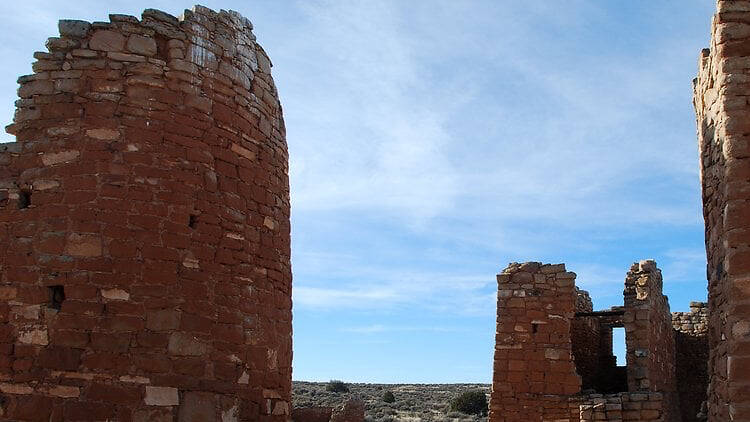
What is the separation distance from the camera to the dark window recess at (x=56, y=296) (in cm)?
673

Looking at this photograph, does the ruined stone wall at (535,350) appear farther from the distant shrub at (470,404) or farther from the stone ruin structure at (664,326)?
the distant shrub at (470,404)

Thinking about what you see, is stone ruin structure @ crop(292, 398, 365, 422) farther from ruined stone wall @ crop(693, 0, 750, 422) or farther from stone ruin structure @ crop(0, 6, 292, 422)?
ruined stone wall @ crop(693, 0, 750, 422)

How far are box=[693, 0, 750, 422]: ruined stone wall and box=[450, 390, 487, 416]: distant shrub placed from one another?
29091 mm

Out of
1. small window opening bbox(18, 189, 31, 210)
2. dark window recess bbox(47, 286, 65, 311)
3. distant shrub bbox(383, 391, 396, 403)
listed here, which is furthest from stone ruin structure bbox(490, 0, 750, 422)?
distant shrub bbox(383, 391, 396, 403)

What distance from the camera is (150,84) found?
735 cm

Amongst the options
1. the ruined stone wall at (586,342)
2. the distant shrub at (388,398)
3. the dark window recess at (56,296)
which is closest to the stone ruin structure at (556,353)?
the ruined stone wall at (586,342)

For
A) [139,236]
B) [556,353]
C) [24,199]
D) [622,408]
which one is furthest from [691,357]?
[24,199]

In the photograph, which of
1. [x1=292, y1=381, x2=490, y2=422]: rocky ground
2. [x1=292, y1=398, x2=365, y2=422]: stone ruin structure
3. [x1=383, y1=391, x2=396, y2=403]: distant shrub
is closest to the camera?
[x1=292, y1=398, x2=365, y2=422]: stone ruin structure

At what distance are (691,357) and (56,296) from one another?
17.0 meters

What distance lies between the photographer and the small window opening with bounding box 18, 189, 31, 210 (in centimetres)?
708

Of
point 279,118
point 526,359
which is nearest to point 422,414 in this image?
point 526,359

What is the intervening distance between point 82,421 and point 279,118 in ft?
12.0

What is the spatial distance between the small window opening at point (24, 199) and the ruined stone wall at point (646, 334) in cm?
1108

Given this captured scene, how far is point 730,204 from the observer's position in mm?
6750
